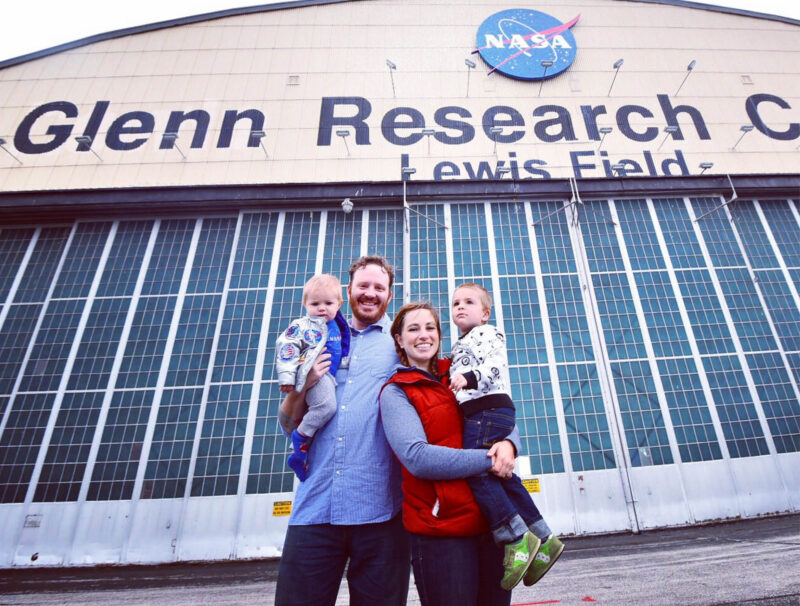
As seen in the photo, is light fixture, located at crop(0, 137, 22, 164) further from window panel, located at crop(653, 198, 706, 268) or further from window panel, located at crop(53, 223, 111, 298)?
window panel, located at crop(653, 198, 706, 268)

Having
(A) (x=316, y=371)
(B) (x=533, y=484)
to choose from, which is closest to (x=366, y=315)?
(A) (x=316, y=371)

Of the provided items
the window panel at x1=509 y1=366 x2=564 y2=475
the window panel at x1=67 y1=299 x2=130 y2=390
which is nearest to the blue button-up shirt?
the window panel at x1=509 y1=366 x2=564 y2=475

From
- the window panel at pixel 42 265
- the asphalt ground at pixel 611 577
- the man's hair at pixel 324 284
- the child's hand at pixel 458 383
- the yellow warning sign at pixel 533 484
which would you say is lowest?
the asphalt ground at pixel 611 577

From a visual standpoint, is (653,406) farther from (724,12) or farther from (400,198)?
(724,12)

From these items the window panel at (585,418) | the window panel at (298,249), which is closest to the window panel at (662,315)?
the window panel at (585,418)

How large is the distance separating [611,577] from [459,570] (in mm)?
5723

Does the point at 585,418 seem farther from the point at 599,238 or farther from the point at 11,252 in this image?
the point at 11,252

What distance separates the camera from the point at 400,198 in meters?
13.7

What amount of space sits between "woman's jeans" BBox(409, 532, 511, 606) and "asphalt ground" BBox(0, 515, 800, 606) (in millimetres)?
3743

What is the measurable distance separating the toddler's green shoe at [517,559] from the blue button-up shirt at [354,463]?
668 mm

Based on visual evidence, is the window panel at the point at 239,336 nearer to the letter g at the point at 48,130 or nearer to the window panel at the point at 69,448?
the window panel at the point at 69,448

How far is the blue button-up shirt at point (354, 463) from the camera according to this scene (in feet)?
6.99

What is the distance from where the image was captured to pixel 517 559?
6.57ft

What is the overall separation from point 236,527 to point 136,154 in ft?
47.1
